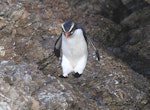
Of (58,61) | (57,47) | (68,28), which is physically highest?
(68,28)

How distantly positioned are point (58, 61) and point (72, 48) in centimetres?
105

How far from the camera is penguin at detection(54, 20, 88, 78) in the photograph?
7.45 m

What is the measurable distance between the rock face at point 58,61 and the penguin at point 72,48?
26 centimetres

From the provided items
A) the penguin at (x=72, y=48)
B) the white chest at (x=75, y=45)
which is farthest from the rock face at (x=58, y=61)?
the white chest at (x=75, y=45)

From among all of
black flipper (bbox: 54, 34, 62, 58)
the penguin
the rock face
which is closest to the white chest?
the penguin

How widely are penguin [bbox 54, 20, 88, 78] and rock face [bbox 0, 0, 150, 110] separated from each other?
260mm

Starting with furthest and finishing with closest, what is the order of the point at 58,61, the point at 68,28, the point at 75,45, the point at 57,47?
1. the point at 58,61
2. the point at 57,47
3. the point at 75,45
4. the point at 68,28

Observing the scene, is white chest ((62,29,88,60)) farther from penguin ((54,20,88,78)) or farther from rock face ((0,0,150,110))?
rock face ((0,0,150,110))

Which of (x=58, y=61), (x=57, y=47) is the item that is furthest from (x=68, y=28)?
(x=58, y=61)

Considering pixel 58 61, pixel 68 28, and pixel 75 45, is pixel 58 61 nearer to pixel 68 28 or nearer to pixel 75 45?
pixel 75 45

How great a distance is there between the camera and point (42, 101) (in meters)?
6.95

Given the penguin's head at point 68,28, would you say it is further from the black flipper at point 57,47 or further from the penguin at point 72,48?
the black flipper at point 57,47

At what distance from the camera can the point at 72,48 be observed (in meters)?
7.87

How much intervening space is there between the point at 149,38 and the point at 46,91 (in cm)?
345
